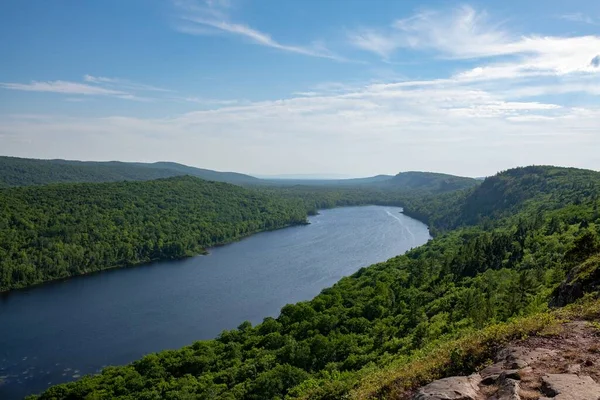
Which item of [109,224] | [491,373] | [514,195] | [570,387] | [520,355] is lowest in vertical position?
[109,224]

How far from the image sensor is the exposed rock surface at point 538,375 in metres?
9.41

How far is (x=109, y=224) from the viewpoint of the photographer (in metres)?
115

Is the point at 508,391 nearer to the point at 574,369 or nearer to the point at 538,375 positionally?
the point at 538,375

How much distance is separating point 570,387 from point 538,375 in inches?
32.7

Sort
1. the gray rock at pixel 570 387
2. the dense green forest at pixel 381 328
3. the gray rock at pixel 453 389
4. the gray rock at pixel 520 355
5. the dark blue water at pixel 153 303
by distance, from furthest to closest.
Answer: the dark blue water at pixel 153 303, the dense green forest at pixel 381 328, the gray rock at pixel 520 355, the gray rock at pixel 453 389, the gray rock at pixel 570 387

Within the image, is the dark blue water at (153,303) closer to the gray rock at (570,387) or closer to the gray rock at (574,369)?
the gray rock at (570,387)

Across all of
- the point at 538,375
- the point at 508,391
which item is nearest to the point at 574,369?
the point at 538,375

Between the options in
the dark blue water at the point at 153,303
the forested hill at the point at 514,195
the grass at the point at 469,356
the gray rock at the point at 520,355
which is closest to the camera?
the gray rock at the point at 520,355

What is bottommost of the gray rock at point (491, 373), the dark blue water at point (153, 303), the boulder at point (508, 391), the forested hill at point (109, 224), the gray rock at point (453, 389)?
the dark blue water at point (153, 303)

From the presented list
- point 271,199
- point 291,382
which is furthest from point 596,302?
point 271,199

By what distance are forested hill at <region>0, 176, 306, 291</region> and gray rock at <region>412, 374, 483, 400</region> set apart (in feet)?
296

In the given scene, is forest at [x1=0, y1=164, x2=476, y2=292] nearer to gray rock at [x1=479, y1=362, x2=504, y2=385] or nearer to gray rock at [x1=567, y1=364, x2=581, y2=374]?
gray rock at [x1=479, y1=362, x2=504, y2=385]

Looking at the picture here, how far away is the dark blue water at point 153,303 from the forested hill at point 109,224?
245 inches

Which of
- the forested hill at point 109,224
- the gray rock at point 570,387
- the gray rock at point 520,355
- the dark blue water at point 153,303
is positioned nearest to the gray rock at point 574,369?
the gray rock at point 570,387
